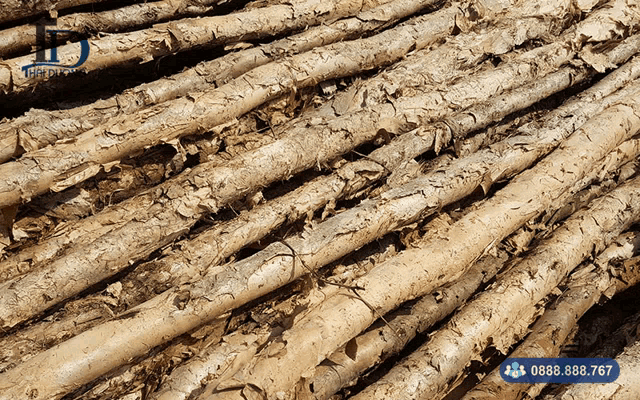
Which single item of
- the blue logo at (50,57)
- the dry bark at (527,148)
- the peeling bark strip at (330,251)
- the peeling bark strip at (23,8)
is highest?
the peeling bark strip at (23,8)

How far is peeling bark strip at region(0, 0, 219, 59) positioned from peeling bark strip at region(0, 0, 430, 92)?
0.12 m

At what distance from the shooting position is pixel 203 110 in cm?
337

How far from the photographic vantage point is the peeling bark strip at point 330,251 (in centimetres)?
260

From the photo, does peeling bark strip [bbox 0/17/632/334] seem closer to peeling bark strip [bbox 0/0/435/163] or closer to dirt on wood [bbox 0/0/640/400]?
dirt on wood [bbox 0/0/640/400]

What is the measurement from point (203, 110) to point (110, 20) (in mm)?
822

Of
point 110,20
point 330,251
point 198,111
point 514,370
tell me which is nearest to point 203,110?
point 198,111

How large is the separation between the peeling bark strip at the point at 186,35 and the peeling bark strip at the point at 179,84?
10 centimetres

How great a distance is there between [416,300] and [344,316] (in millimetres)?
512

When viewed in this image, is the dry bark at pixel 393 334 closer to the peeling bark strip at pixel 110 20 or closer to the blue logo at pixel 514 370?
the blue logo at pixel 514 370

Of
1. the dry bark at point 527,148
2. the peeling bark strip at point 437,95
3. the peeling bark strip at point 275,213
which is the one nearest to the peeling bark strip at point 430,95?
the peeling bark strip at point 437,95

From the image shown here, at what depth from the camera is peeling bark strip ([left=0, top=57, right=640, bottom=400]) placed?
8.54 ft

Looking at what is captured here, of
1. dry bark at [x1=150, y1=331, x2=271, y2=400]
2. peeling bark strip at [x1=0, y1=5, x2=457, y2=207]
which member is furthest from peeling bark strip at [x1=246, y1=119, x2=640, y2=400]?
peeling bark strip at [x1=0, y1=5, x2=457, y2=207]

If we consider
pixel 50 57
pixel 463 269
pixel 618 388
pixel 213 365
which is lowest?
pixel 618 388

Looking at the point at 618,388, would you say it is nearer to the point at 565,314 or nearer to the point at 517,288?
the point at 565,314
